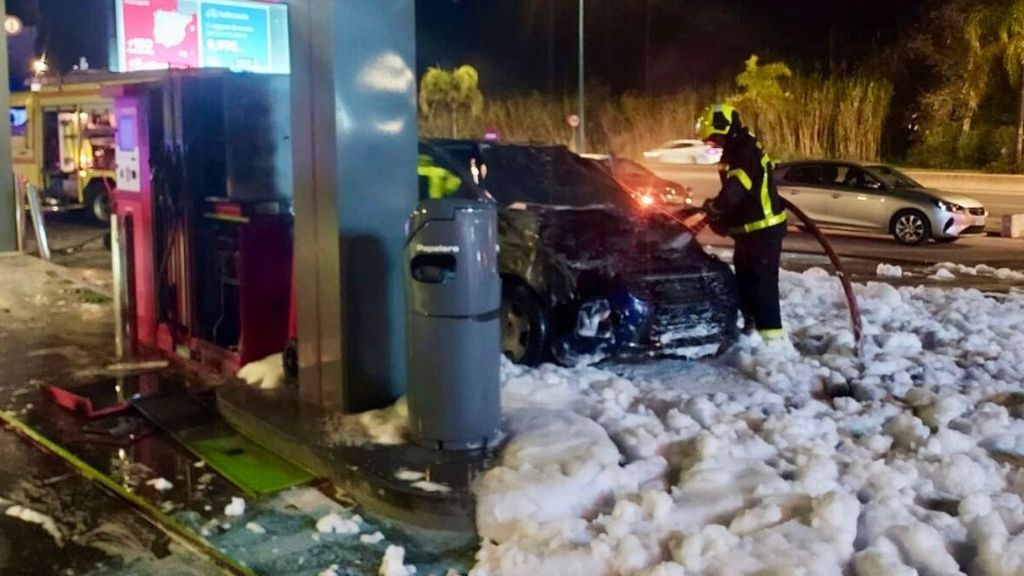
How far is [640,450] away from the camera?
5.43 m

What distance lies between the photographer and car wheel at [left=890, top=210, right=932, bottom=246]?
56.4 ft

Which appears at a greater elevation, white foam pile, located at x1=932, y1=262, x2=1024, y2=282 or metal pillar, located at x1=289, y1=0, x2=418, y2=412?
metal pillar, located at x1=289, y1=0, x2=418, y2=412

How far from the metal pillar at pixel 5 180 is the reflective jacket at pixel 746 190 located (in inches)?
414

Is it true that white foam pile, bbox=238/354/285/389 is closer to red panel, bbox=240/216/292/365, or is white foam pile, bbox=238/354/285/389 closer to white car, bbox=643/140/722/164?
red panel, bbox=240/216/292/365

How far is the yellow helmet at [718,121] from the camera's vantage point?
792cm

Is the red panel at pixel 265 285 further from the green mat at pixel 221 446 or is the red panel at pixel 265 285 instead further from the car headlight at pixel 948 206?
the car headlight at pixel 948 206

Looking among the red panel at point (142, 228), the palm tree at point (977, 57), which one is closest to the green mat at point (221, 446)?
the red panel at point (142, 228)

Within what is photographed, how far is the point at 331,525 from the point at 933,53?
110ft

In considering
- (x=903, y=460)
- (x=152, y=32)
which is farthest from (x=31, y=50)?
(x=903, y=460)

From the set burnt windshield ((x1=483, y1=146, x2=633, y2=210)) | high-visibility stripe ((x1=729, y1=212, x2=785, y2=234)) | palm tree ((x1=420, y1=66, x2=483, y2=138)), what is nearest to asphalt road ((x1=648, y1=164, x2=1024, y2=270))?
high-visibility stripe ((x1=729, y1=212, x2=785, y2=234))

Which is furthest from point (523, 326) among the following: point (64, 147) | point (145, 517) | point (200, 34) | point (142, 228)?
point (200, 34)

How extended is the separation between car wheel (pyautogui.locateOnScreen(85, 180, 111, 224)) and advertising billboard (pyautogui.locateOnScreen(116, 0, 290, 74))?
320cm

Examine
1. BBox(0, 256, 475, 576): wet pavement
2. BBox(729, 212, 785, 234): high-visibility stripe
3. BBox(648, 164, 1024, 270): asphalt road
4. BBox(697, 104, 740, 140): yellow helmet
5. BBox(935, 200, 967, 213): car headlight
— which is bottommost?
BBox(0, 256, 475, 576): wet pavement

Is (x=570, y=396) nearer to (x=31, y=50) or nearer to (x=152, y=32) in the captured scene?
(x=152, y=32)
